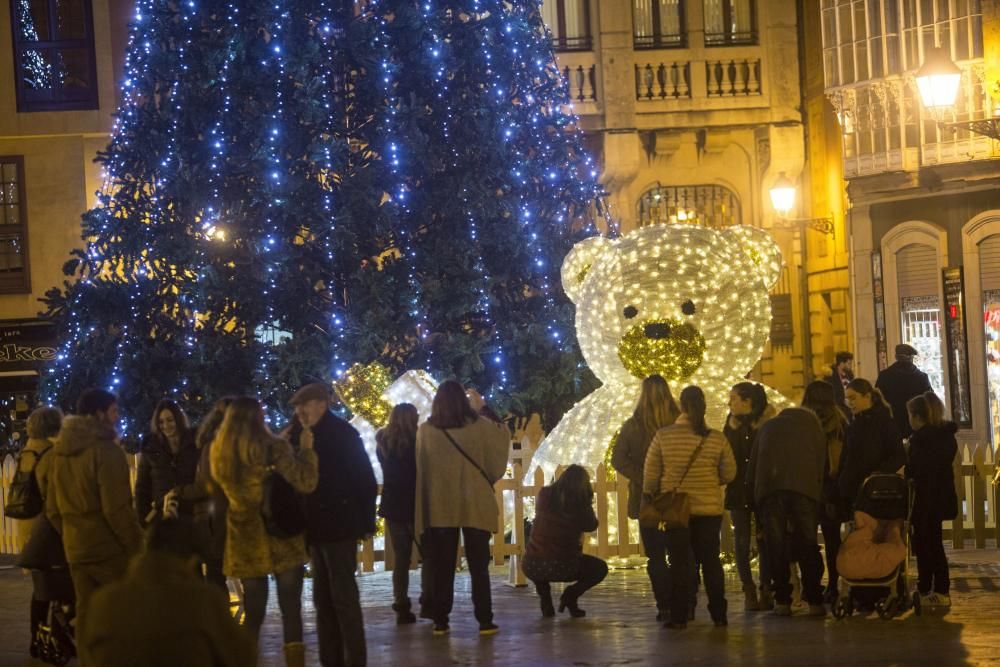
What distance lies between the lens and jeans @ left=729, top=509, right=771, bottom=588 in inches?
508

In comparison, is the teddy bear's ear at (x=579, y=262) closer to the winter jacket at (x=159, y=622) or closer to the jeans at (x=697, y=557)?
the jeans at (x=697, y=557)

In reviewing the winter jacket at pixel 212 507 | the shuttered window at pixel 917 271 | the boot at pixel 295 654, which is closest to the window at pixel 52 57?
the shuttered window at pixel 917 271

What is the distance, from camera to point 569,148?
18203mm

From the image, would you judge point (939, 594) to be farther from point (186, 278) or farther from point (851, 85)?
point (851, 85)

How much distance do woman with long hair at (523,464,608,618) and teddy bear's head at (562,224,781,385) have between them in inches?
92.9

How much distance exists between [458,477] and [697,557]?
160 cm

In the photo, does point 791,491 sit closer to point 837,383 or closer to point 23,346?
point 837,383

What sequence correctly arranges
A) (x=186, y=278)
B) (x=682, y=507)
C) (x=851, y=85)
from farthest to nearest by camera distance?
(x=851, y=85), (x=186, y=278), (x=682, y=507)

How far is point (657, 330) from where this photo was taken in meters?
14.9

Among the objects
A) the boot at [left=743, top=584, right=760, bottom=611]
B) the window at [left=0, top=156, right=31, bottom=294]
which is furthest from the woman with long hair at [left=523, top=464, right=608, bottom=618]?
the window at [left=0, top=156, right=31, bottom=294]

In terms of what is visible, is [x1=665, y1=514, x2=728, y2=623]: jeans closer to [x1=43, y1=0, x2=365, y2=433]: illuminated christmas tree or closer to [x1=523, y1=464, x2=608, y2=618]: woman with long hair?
[x1=523, y1=464, x2=608, y2=618]: woman with long hair

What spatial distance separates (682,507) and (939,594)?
7.02 ft

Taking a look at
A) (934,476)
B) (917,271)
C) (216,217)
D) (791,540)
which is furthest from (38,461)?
(917,271)

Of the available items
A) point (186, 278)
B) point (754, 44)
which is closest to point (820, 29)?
point (754, 44)
